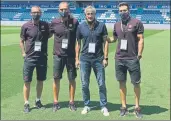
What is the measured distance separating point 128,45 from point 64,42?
3.89ft

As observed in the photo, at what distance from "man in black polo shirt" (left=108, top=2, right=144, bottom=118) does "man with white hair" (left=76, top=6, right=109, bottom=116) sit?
0.85ft

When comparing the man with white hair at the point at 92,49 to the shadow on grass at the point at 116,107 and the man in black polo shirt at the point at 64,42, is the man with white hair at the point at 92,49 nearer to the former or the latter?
the man in black polo shirt at the point at 64,42

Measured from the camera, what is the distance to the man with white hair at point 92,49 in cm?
641

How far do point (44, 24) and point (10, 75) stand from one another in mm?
4275

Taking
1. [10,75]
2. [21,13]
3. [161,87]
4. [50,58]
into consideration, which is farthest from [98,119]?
[21,13]

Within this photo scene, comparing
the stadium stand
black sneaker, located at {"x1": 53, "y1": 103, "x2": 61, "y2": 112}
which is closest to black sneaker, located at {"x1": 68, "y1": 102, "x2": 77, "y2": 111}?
black sneaker, located at {"x1": 53, "y1": 103, "x2": 61, "y2": 112}

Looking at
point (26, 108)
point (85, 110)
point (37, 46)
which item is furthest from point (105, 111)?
point (37, 46)

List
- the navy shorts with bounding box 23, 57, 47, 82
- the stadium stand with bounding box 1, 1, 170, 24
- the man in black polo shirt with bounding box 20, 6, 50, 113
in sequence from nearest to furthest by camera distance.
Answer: the man in black polo shirt with bounding box 20, 6, 50, 113, the navy shorts with bounding box 23, 57, 47, 82, the stadium stand with bounding box 1, 1, 170, 24

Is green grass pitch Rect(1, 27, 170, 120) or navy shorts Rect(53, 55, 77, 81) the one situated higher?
navy shorts Rect(53, 55, 77, 81)

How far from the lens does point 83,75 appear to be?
666cm

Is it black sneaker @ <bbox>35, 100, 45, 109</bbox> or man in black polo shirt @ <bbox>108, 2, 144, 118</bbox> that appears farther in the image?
black sneaker @ <bbox>35, 100, 45, 109</bbox>

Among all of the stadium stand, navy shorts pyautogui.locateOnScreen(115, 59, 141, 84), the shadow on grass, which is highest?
the stadium stand

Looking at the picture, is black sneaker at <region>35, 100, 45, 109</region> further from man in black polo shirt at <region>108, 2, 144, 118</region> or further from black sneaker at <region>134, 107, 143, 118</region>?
black sneaker at <region>134, 107, 143, 118</region>

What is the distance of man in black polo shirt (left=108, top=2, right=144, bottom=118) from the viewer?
6242 millimetres
